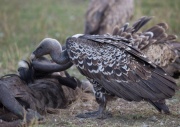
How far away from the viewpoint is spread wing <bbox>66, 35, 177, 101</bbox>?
7.13m

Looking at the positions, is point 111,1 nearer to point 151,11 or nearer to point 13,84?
point 151,11

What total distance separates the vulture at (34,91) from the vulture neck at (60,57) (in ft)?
0.83

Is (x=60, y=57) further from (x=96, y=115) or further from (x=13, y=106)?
(x=13, y=106)

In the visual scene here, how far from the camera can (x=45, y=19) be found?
14.2 m

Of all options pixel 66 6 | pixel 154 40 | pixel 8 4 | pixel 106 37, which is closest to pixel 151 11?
pixel 66 6

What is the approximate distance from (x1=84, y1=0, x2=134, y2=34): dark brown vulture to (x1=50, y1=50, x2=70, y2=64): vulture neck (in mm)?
4243

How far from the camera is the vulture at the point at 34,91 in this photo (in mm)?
7102

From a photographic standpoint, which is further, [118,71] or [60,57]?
[60,57]

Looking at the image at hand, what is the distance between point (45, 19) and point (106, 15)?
235 cm

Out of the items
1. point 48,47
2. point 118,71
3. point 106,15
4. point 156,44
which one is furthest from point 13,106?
point 106,15

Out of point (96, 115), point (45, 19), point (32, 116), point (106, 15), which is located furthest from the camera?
point (45, 19)

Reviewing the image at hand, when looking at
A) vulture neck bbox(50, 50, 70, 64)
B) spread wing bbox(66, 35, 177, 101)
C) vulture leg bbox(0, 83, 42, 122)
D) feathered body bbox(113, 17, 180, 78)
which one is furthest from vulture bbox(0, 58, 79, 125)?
feathered body bbox(113, 17, 180, 78)

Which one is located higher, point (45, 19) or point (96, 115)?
point (45, 19)

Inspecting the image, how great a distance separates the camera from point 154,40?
28.2 ft
